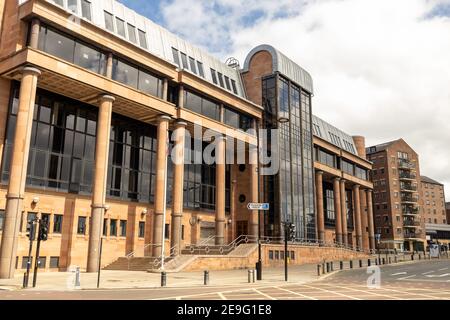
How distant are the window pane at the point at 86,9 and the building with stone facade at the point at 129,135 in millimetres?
156

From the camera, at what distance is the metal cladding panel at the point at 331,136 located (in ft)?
218

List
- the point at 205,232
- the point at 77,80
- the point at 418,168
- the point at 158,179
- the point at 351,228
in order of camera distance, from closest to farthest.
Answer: the point at 77,80 < the point at 158,179 < the point at 205,232 < the point at 351,228 < the point at 418,168

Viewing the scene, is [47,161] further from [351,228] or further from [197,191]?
[351,228]

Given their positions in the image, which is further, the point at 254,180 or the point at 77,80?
the point at 254,180

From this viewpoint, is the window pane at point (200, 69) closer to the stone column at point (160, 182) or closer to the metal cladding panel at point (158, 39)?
the metal cladding panel at point (158, 39)

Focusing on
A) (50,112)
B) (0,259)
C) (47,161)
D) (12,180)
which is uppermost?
(50,112)

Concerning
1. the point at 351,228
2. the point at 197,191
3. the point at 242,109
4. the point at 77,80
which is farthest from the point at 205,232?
the point at 351,228

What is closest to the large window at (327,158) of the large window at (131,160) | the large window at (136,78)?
the large window at (131,160)

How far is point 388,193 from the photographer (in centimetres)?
10238

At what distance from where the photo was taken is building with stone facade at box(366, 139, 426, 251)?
101m

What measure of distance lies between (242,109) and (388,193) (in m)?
68.8

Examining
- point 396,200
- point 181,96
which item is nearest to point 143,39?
point 181,96

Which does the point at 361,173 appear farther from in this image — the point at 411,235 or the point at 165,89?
the point at 165,89

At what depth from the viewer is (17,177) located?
1051 inches
